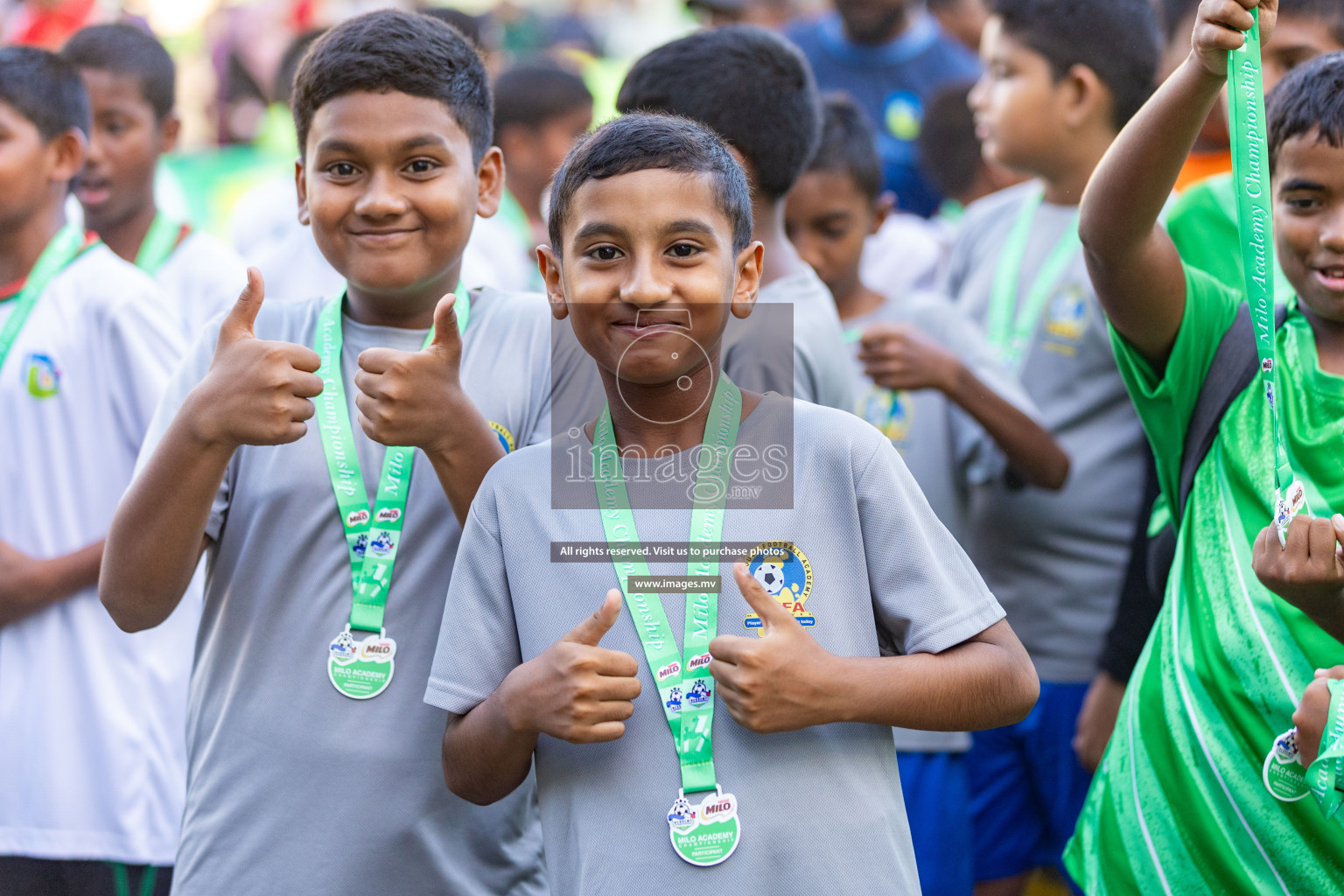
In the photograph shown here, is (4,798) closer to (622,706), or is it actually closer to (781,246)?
(622,706)

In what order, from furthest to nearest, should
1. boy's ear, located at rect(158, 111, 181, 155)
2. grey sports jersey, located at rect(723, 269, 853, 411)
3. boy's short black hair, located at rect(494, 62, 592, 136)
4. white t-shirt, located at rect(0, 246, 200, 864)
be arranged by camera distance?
boy's short black hair, located at rect(494, 62, 592, 136) → boy's ear, located at rect(158, 111, 181, 155) → white t-shirt, located at rect(0, 246, 200, 864) → grey sports jersey, located at rect(723, 269, 853, 411)

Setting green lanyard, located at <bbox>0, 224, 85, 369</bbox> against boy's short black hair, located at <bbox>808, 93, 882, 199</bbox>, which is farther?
boy's short black hair, located at <bbox>808, 93, 882, 199</bbox>

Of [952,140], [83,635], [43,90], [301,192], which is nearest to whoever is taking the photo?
[301,192]

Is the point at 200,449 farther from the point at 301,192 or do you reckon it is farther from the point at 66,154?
the point at 66,154

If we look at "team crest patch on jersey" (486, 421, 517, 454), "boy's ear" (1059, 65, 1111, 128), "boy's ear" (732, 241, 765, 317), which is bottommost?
"team crest patch on jersey" (486, 421, 517, 454)

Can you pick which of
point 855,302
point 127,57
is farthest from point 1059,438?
point 127,57

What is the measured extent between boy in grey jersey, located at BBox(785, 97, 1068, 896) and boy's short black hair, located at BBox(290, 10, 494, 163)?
1.25 meters

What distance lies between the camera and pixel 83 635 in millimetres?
2844

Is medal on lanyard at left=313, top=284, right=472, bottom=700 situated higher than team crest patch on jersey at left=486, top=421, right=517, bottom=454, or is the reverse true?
team crest patch on jersey at left=486, top=421, right=517, bottom=454

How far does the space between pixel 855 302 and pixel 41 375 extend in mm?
2193

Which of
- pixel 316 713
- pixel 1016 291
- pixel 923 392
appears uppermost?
pixel 1016 291

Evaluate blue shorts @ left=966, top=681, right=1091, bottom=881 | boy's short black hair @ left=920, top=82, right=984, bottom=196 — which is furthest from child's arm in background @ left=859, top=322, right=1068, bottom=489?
boy's short black hair @ left=920, top=82, right=984, bottom=196

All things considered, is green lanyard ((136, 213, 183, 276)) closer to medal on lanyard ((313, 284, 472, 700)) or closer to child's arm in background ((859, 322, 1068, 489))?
medal on lanyard ((313, 284, 472, 700))

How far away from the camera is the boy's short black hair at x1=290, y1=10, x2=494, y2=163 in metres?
2.35
